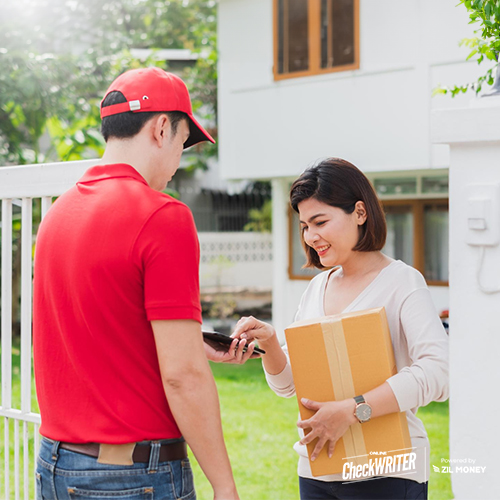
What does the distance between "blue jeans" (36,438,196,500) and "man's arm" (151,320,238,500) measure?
9 cm

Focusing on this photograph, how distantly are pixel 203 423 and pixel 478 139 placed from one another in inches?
38.2

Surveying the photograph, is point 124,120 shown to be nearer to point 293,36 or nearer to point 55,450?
point 55,450

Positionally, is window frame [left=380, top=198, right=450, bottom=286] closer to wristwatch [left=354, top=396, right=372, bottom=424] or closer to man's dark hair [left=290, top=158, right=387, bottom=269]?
man's dark hair [left=290, top=158, right=387, bottom=269]

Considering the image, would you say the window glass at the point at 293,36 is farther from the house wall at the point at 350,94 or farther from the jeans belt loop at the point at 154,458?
the jeans belt loop at the point at 154,458

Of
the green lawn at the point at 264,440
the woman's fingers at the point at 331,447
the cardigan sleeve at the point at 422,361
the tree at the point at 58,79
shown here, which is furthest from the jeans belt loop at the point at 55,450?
the tree at the point at 58,79

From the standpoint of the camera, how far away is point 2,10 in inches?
481

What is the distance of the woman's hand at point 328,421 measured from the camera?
2.10m

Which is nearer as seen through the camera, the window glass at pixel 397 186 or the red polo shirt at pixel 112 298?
the red polo shirt at pixel 112 298

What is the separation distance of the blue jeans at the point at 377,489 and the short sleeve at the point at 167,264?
0.89 metres

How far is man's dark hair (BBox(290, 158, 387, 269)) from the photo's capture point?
2338 millimetres

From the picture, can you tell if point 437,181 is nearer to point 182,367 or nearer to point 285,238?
point 285,238

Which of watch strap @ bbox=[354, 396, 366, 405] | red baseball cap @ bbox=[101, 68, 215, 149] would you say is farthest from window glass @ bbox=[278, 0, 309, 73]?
watch strap @ bbox=[354, 396, 366, 405]

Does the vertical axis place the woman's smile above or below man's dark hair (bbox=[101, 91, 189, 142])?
below

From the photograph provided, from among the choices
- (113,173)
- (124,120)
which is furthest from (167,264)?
(124,120)
